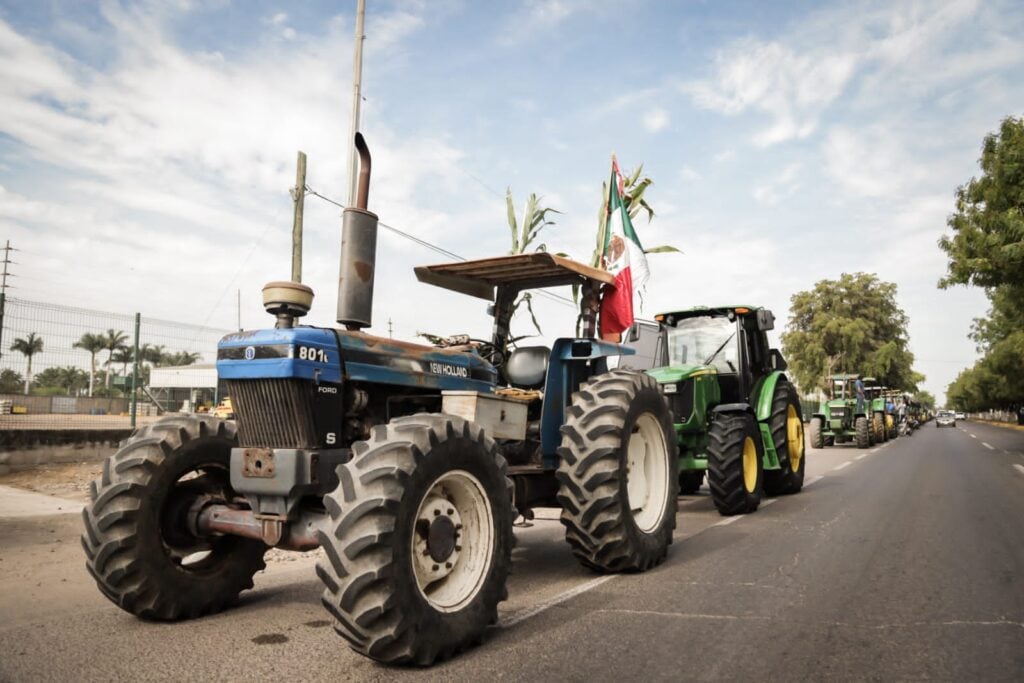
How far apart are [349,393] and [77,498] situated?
6561 mm

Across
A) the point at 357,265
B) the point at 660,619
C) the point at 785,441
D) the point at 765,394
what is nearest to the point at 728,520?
the point at 785,441

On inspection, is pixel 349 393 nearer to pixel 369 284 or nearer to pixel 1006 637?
pixel 369 284

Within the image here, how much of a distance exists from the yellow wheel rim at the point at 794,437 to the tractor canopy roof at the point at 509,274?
5041 millimetres

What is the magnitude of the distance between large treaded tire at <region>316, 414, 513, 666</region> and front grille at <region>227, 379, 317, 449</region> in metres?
0.54

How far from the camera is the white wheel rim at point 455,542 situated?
11.6 ft

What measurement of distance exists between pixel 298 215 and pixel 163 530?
9859 mm

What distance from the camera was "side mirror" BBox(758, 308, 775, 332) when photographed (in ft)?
31.1

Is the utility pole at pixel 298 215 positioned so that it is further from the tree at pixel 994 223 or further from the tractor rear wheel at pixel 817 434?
the tractor rear wheel at pixel 817 434

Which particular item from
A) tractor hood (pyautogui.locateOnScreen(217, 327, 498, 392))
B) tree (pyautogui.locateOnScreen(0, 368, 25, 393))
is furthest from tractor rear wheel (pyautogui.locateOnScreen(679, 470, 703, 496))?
tree (pyautogui.locateOnScreen(0, 368, 25, 393))

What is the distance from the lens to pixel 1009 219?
1528 cm

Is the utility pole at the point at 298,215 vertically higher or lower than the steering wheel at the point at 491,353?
higher

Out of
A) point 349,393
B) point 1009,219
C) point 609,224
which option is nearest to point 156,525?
point 349,393

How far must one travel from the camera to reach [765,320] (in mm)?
9492

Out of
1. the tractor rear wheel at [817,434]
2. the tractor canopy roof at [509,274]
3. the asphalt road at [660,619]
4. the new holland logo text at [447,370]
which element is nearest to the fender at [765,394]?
the asphalt road at [660,619]
